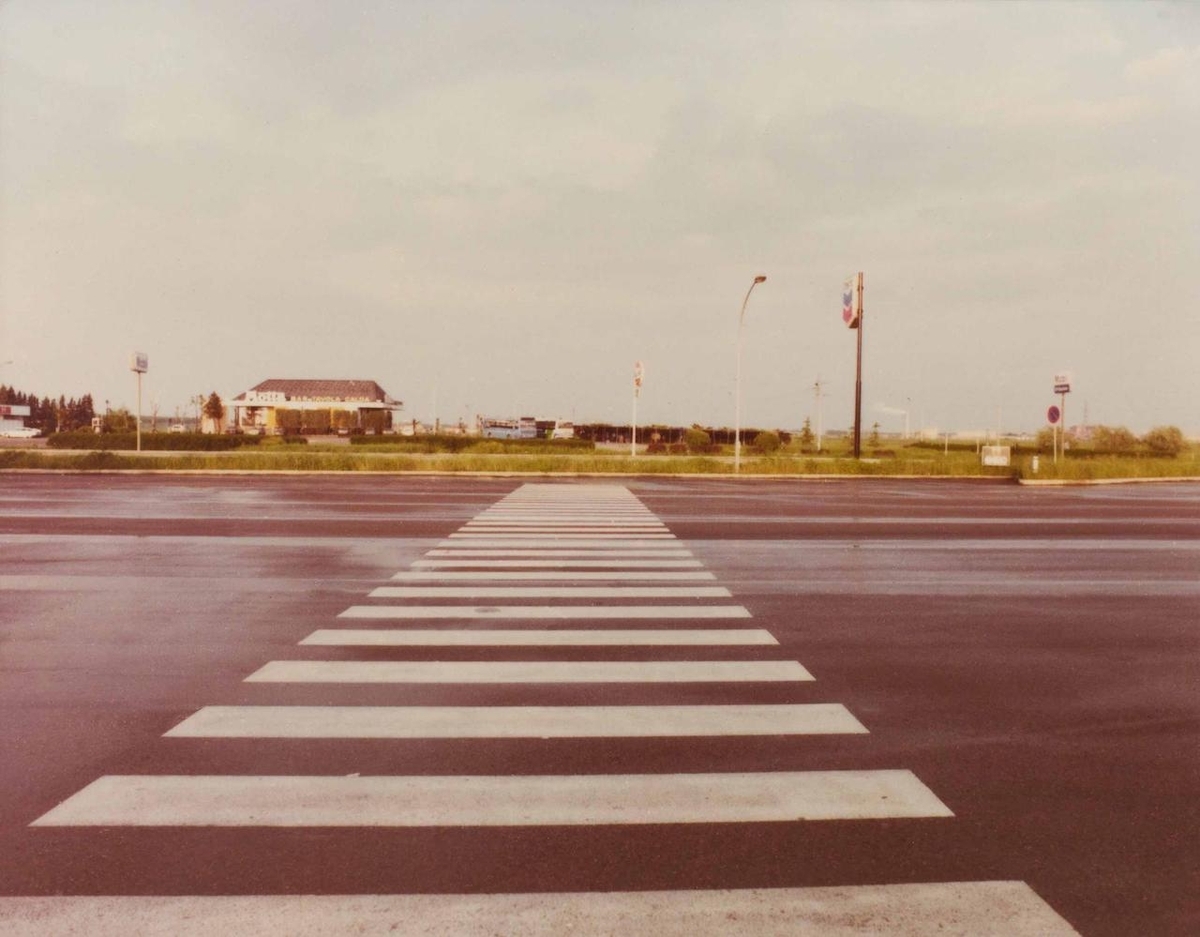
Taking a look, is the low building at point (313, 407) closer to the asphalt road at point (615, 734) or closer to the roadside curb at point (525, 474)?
the roadside curb at point (525, 474)

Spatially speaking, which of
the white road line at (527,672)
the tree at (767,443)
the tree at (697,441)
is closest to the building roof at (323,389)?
the tree at (697,441)

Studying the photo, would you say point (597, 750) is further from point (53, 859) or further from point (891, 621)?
point (891, 621)

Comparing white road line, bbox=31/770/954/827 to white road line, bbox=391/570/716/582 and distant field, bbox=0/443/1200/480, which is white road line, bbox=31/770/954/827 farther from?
distant field, bbox=0/443/1200/480

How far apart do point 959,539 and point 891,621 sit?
7430mm

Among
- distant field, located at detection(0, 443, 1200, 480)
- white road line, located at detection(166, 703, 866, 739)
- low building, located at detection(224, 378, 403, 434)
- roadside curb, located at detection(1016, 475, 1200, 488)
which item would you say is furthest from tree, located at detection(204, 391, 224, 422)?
white road line, located at detection(166, 703, 866, 739)

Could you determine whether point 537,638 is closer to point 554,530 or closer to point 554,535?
point 554,535

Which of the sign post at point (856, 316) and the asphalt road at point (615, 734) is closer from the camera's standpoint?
the asphalt road at point (615, 734)

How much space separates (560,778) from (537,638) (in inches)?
117

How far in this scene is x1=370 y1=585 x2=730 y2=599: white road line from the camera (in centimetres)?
925

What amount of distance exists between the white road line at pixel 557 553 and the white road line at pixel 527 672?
554 centimetres

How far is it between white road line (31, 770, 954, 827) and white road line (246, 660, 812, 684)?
67.2 inches

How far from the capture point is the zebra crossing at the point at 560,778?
3.31m

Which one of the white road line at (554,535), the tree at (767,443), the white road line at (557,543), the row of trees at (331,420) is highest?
the row of trees at (331,420)

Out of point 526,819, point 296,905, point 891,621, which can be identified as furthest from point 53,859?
point 891,621
